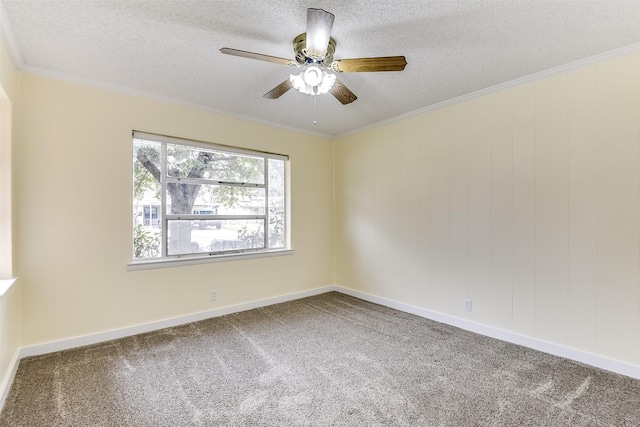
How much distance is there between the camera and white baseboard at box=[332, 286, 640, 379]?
7.54 ft

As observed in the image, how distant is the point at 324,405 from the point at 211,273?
7.08ft

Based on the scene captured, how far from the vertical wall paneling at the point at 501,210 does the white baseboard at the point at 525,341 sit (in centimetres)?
11

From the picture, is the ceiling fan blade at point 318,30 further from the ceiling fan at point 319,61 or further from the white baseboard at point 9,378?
the white baseboard at point 9,378

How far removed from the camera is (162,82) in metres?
2.83

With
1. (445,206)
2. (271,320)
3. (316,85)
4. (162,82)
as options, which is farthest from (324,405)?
(162,82)

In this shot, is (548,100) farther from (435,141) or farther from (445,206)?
(445,206)

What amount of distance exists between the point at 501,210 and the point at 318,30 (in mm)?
2377

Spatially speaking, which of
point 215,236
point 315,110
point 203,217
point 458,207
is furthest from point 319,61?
point 215,236

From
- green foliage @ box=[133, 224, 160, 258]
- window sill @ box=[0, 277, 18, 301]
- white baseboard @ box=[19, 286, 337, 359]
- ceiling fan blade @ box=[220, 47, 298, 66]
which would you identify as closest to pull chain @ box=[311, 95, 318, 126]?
ceiling fan blade @ box=[220, 47, 298, 66]

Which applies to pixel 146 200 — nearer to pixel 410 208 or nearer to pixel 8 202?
pixel 8 202

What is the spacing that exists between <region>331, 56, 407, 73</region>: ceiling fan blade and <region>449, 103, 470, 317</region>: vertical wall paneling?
158 cm

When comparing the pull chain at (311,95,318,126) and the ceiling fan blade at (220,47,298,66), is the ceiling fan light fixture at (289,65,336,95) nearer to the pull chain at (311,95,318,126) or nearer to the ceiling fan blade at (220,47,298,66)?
the ceiling fan blade at (220,47,298,66)

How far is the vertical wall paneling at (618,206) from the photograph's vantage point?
7.38 feet

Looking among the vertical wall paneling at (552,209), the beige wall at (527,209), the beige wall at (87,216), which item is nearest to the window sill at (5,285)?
the beige wall at (87,216)
